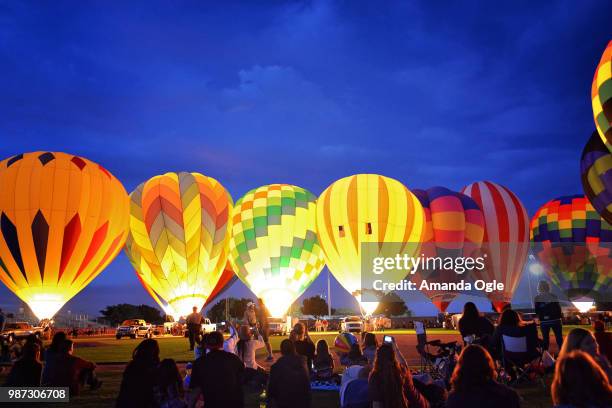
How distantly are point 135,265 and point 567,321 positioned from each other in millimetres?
27047

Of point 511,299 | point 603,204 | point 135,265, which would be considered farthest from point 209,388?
point 511,299

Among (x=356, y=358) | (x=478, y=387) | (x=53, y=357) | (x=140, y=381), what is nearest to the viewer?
(x=478, y=387)

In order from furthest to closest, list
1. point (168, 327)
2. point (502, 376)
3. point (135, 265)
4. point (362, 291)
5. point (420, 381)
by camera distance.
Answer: point (168, 327)
point (135, 265)
point (362, 291)
point (502, 376)
point (420, 381)

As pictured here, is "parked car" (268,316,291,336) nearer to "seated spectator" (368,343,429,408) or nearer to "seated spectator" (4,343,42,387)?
"seated spectator" (4,343,42,387)

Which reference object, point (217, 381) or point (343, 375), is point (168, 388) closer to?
point (217, 381)

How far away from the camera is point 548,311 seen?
9.64 meters

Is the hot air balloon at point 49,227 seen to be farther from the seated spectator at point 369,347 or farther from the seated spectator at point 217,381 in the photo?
the seated spectator at point 217,381

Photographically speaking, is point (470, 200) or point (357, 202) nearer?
point (357, 202)

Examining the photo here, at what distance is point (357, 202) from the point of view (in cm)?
2239

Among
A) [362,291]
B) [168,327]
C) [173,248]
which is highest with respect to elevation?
[173,248]

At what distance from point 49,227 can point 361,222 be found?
38.5 feet

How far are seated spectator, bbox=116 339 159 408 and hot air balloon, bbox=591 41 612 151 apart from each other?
49.7ft

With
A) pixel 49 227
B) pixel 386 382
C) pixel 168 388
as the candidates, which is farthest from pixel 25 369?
pixel 49 227

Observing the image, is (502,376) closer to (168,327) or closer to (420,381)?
(420,381)
